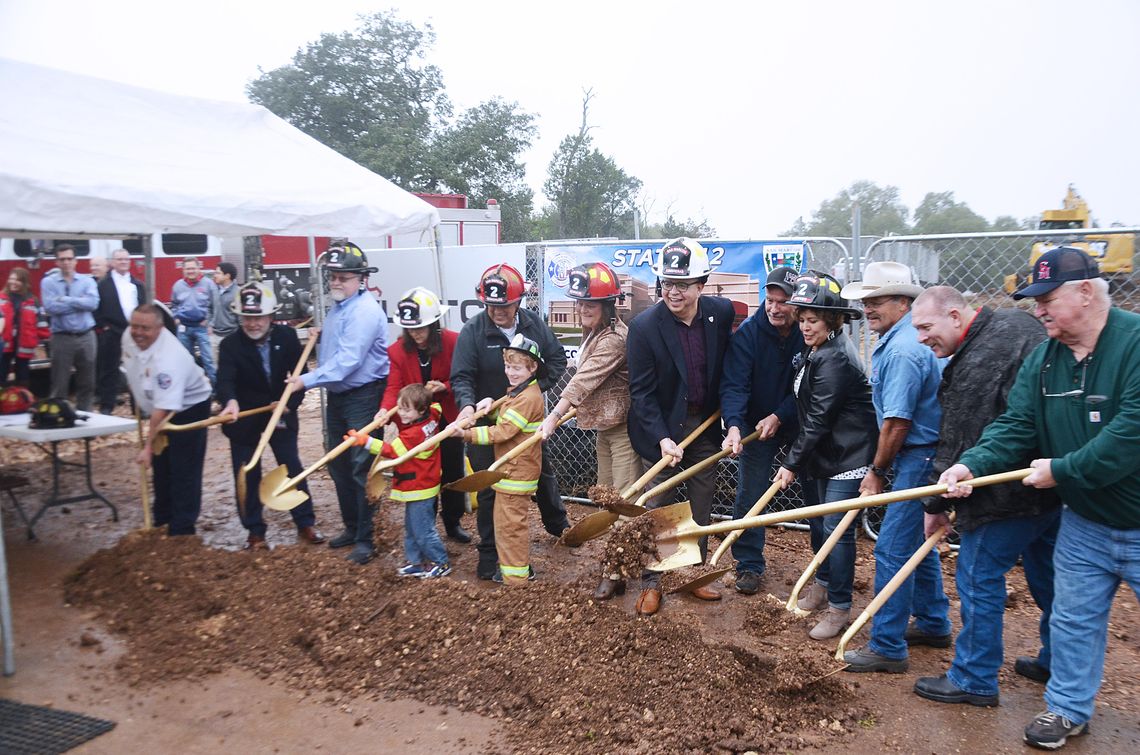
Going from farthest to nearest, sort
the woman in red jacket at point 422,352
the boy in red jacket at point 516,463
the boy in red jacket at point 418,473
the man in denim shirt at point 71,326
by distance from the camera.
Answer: the man in denim shirt at point 71,326, the woman in red jacket at point 422,352, the boy in red jacket at point 418,473, the boy in red jacket at point 516,463

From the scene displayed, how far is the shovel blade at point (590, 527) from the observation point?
14.3 feet

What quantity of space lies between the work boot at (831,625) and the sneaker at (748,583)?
25.0 inches

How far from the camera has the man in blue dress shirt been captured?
19.1 ft

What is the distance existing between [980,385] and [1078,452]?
26.5 inches

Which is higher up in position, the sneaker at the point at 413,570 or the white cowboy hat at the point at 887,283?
the white cowboy hat at the point at 887,283

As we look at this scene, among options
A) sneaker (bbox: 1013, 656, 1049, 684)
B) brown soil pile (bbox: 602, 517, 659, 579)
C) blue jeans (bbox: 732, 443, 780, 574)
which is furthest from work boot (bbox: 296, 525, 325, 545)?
sneaker (bbox: 1013, 656, 1049, 684)

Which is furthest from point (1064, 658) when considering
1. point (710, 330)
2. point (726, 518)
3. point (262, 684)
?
point (262, 684)

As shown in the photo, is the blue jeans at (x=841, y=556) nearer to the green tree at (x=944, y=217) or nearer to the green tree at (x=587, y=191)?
the green tree at (x=944, y=217)

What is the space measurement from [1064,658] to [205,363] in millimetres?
10248

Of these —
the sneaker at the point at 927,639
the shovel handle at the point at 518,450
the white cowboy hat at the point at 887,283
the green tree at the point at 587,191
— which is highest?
the green tree at the point at 587,191

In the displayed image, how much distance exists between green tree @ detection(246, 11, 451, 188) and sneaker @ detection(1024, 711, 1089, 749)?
1119 inches

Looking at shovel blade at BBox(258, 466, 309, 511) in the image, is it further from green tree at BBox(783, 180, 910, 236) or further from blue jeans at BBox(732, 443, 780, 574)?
green tree at BBox(783, 180, 910, 236)

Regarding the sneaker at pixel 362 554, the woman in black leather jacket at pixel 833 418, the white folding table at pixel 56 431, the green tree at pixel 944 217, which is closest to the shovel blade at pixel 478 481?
the sneaker at pixel 362 554

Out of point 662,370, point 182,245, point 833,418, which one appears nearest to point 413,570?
point 662,370
